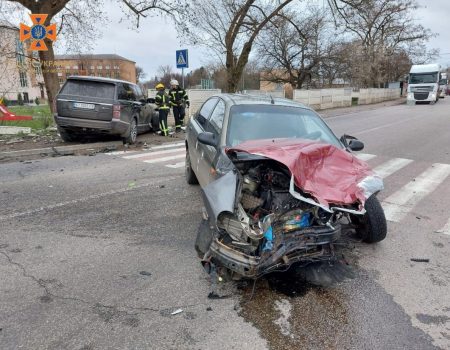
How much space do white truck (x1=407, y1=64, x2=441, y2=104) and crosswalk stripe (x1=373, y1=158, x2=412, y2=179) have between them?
29.0 meters

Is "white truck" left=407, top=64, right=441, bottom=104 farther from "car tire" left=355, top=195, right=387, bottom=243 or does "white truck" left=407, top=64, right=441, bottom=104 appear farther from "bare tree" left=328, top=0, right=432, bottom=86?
"car tire" left=355, top=195, right=387, bottom=243

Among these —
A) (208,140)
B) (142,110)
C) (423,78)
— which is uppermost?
(423,78)

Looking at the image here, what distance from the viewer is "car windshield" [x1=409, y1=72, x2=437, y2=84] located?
3481 centimetres

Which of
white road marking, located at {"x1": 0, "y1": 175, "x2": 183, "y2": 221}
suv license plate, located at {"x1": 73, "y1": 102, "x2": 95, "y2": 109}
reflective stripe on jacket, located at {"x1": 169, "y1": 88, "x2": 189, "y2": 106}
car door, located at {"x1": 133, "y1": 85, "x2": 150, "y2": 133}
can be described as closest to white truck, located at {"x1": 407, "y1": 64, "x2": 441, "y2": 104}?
reflective stripe on jacket, located at {"x1": 169, "y1": 88, "x2": 189, "y2": 106}

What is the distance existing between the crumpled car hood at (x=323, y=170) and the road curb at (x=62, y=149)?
753cm

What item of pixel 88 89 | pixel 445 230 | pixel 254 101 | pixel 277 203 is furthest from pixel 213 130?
pixel 88 89

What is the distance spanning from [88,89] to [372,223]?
27.9 ft

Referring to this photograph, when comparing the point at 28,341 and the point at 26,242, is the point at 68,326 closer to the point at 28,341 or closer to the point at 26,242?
the point at 28,341

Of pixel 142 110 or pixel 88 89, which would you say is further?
pixel 142 110

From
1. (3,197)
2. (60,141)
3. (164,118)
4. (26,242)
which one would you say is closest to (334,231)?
(26,242)

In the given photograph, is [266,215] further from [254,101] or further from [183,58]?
[183,58]

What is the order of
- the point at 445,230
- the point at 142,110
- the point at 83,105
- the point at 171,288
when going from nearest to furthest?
the point at 171,288 → the point at 445,230 → the point at 83,105 → the point at 142,110

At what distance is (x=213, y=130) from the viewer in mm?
5250

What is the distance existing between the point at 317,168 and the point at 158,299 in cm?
185
